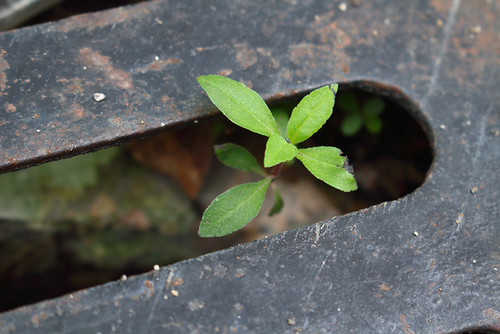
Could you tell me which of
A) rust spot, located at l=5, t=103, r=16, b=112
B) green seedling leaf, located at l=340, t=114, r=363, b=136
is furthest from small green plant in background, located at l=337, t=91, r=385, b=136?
rust spot, located at l=5, t=103, r=16, b=112

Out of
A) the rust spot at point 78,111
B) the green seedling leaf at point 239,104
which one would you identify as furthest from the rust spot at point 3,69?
the green seedling leaf at point 239,104

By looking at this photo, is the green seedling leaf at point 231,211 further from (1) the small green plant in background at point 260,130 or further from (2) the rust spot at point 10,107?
(2) the rust spot at point 10,107

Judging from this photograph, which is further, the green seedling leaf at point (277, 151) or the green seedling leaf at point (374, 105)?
the green seedling leaf at point (374, 105)

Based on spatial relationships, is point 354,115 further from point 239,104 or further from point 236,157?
point 239,104

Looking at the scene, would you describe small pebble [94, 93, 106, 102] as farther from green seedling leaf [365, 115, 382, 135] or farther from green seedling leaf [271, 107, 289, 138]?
green seedling leaf [365, 115, 382, 135]

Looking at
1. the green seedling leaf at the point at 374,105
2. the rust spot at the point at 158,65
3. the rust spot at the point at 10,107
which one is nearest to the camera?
the rust spot at the point at 10,107

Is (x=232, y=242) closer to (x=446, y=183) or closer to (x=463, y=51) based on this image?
(x=446, y=183)

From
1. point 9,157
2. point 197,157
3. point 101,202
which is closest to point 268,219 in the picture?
point 197,157
